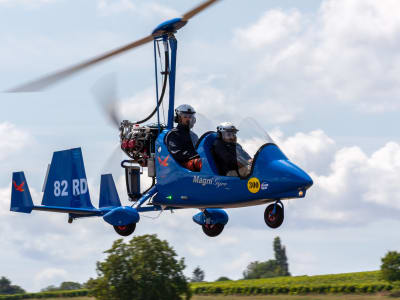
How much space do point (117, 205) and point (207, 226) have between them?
2.97 metres

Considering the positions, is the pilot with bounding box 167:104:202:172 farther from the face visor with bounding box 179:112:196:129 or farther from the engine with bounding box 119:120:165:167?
the engine with bounding box 119:120:165:167

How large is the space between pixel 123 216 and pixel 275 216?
4.70m

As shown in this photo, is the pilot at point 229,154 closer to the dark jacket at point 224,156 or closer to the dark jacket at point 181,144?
the dark jacket at point 224,156

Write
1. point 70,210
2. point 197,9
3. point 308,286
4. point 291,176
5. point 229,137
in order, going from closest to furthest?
point 291,176 → point 197,9 → point 229,137 → point 70,210 → point 308,286

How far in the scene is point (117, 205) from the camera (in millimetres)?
23812

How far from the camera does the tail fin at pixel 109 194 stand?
78.2 ft

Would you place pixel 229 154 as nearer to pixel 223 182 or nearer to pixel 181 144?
pixel 223 182

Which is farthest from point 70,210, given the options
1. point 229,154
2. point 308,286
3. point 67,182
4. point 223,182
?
point 308,286

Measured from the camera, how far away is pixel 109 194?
2391 cm

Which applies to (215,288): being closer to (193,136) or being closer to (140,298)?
(140,298)

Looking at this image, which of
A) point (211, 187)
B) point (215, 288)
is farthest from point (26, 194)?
point (215, 288)

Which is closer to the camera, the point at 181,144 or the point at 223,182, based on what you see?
the point at 223,182

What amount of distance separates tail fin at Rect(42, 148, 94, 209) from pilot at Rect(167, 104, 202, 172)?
15.4 ft

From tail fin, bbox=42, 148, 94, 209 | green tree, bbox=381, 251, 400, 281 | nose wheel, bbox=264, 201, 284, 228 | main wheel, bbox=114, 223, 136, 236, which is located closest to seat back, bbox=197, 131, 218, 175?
nose wheel, bbox=264, 201, 284, 228
